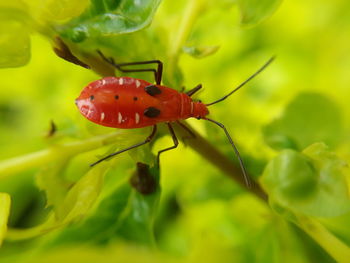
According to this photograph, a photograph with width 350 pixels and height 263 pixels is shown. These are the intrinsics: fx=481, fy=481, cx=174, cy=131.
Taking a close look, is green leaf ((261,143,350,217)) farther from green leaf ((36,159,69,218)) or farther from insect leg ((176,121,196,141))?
green leaf ((36,159,69,218))

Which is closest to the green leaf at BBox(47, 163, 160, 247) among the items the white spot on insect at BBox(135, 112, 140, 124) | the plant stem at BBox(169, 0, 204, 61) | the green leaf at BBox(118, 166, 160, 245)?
the green leaf at BBox(118, 166, 160, 245)

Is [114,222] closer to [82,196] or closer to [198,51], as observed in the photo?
[82,196]

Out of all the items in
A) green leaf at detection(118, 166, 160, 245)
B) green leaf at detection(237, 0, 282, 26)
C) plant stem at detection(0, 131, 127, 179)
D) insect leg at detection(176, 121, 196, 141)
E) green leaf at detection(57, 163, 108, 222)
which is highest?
green leaf at detection(237, 0, 282, 26)

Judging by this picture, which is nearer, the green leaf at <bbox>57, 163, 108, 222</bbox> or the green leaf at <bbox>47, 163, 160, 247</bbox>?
the green leaf at <bbox>57, 163, 108, 222</bbox>

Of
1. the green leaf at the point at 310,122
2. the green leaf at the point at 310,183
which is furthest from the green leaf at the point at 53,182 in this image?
the green leaf at the point at 310,122

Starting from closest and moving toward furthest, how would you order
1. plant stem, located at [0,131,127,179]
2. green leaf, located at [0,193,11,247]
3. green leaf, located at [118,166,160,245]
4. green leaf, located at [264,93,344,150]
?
green leaf, located at [0,193,11,247], plant stem, located at [0,131,127,179], green leaf, located at [118,166,160,245], green leaf, located at [264,93,344,150]

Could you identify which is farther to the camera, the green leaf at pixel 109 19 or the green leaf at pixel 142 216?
the green leaf at pixel 142 216

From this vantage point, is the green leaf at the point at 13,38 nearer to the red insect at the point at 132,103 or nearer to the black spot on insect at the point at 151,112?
the red insect at the point at 132,103
